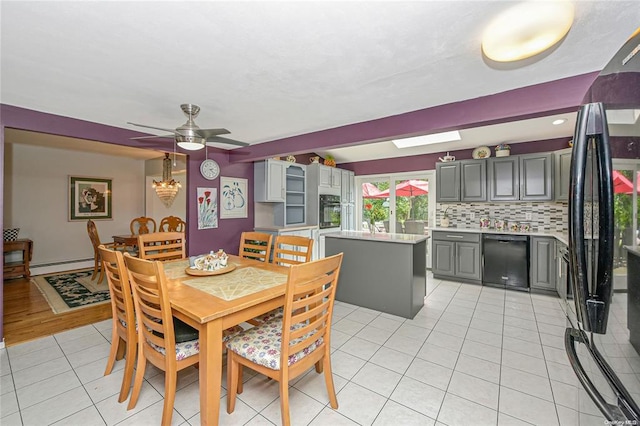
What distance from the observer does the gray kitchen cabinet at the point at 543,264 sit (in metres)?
3.74

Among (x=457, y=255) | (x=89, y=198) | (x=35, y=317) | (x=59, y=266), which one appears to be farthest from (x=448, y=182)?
(x=59, y=266)

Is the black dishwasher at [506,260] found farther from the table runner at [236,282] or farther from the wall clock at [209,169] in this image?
the wall clock at [209,169]

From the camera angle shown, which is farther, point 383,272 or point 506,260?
point 506,260

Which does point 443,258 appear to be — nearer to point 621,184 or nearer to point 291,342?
point 291,342

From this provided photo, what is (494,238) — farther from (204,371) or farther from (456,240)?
(204,371)

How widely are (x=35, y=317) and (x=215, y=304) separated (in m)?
3.17

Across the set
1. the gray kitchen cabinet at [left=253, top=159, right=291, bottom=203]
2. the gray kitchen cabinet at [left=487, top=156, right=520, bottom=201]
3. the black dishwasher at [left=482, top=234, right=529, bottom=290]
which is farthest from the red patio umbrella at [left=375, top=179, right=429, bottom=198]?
the gray kitchen cabinet at [left=253, top=159, right=291, bottom=203]

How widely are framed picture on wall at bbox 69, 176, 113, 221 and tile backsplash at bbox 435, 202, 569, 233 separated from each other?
22.8ft

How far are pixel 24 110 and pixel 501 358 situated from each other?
4.81 meters

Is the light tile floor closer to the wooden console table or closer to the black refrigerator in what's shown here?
the black refrigerator

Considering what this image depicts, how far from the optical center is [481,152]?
4504 millimetres

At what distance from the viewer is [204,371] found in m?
1.41

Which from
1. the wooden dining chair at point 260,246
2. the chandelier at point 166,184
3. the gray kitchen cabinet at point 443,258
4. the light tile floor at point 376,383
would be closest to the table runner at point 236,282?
the wooden dining chair at point 260,246

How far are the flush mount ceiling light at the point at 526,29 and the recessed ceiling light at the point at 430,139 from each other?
2.50 metres
